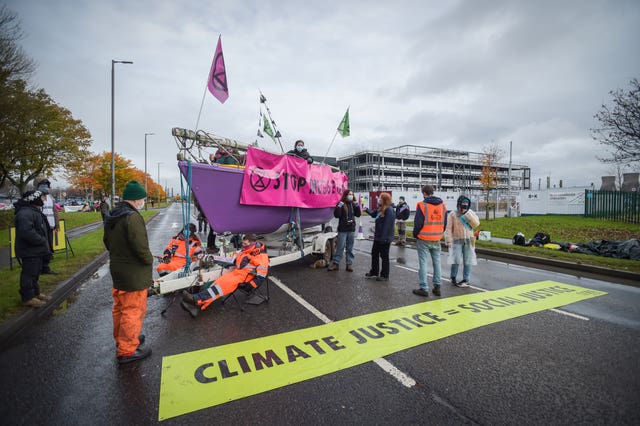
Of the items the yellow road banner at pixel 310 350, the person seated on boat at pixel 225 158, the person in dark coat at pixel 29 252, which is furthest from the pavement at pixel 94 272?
the person seated on boat at pixel 225 158

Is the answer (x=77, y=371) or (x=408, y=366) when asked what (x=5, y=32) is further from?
(x=408, y=366)

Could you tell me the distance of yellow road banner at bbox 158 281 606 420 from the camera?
2699mm

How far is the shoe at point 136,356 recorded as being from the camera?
3146mm

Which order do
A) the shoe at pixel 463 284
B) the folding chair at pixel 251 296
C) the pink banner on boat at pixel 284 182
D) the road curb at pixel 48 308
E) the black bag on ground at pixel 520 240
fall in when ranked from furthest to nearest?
1. the black bag on ground at pixel 520 240
2. the shoe at pixel 463 284
3. the pink banner on boat at pixel 284 182
4. the folding chair at pixel 251 296
5. the road curb at pixel 48 308

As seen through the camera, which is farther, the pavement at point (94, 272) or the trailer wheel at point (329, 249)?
the trailer wheel at point (329, 249)

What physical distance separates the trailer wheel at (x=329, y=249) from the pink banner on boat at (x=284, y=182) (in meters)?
1.00

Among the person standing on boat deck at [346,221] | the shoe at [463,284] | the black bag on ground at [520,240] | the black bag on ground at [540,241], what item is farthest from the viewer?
the black bag on ground at [520,240]

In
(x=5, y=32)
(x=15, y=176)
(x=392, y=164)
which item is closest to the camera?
(x=5, y=32)

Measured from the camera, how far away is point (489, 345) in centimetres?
356

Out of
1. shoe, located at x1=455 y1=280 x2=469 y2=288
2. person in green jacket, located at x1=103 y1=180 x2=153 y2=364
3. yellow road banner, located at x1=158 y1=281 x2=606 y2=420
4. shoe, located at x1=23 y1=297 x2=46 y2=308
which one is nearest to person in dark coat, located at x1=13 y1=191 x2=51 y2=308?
shoe, located at x1=23 y1=297 x2=46 y2=308

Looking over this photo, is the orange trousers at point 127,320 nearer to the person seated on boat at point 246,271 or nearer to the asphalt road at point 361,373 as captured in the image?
the asphalt road at point 361,373

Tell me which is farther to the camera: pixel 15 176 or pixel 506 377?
pixel 15 176

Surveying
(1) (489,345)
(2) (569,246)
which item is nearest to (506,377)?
(1) (489,345)

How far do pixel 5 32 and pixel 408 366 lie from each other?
64.1ft
